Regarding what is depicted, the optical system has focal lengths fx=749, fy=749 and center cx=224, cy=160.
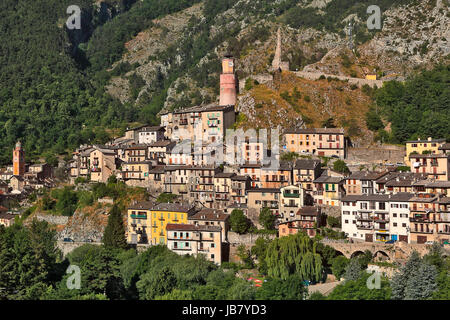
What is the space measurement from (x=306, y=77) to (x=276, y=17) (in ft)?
163

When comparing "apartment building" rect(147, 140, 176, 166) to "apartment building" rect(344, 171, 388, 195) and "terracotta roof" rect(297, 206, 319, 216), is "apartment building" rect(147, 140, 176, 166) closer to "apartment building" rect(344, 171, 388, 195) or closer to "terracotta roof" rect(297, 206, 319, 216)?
"terracotta roof" rect(297, 206, 319, 216)

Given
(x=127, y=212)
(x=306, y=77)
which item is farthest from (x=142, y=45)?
(x=127, y=212)

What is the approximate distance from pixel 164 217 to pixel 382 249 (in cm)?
2303

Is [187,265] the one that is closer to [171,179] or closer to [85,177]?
[171,179]

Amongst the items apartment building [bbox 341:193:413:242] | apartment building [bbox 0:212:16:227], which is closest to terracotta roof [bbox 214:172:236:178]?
apartment building [bbox 341:193:413:242]

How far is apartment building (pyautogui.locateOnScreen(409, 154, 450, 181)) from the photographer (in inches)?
3081

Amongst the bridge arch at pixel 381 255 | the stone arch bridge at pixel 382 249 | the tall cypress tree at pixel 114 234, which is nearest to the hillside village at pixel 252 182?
the stone arch bridge at pixel 382 249

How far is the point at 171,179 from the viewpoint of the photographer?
86500 millimetres

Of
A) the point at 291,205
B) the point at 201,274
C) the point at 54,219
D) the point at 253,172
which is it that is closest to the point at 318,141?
the point at 253,172

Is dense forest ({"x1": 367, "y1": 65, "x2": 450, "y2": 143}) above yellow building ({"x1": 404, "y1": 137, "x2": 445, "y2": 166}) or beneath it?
above

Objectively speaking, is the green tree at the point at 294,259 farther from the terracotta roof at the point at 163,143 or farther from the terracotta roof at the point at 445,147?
the terracotta roof at the point at 163,143

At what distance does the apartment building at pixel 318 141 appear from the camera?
8838cm

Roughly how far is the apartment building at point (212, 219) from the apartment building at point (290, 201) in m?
5.81

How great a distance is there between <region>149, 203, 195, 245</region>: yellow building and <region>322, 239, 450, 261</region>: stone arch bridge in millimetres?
15282
